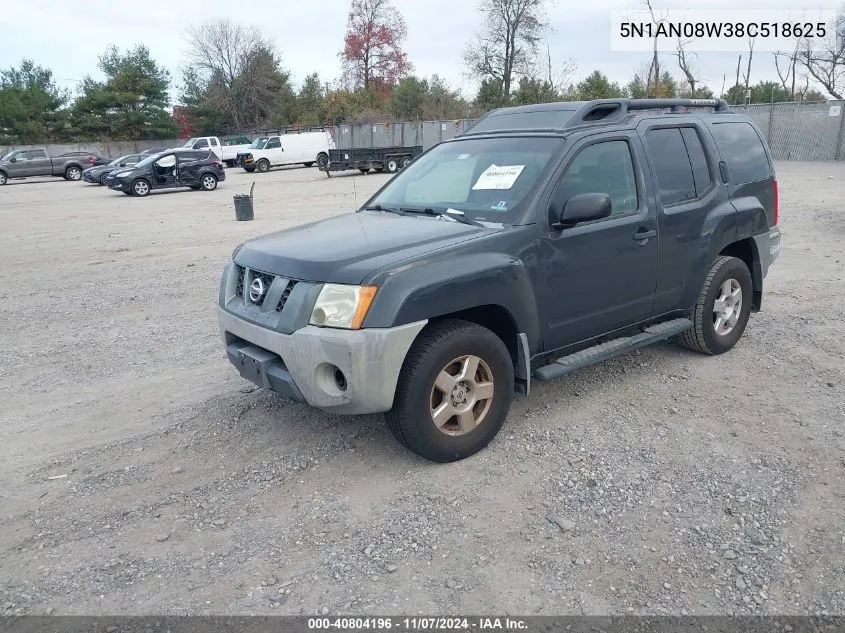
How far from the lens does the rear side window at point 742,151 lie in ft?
17.4

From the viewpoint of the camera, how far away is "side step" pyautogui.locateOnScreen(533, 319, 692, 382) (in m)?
4.18

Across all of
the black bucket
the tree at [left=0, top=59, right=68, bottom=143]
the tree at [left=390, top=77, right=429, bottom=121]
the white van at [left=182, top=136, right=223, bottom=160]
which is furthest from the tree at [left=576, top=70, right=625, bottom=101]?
the tree at [left=0, top=59, right=68, bottom=143]

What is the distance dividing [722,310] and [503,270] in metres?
2.51

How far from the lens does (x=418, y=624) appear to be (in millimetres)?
2641

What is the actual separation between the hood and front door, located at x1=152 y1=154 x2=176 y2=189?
21.8 metres

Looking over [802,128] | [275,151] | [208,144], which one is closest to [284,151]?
[275,151]

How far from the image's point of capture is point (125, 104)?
56.8 meters

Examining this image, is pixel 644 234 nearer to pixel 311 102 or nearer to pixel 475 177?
pixel 475 177

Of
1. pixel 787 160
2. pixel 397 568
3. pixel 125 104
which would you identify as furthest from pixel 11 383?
pixel 125 104

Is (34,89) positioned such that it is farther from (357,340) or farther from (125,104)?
(357,340)

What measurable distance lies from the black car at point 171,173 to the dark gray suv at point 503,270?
69.7 ft

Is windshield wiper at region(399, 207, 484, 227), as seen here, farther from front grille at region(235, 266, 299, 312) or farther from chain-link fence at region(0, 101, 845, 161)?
A: chain-link fence at region(0, 101, 845, 161)

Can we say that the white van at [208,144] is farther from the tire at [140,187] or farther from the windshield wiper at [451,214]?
the windshield wiper at [451,214]

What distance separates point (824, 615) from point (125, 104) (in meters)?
63.4
